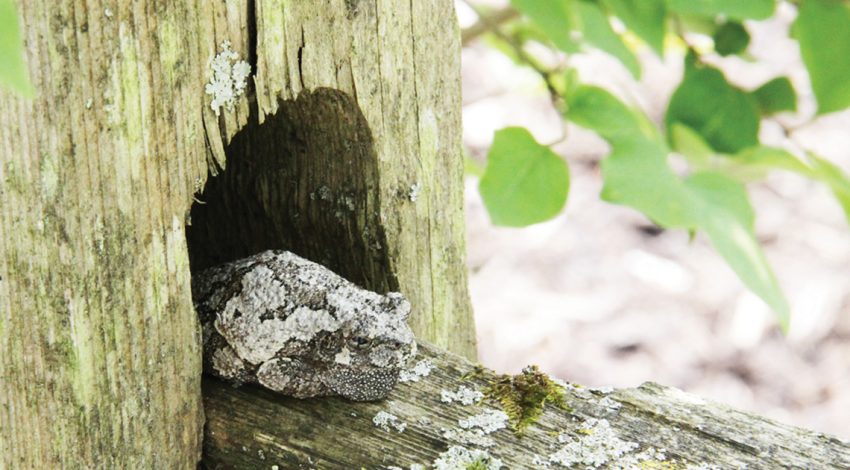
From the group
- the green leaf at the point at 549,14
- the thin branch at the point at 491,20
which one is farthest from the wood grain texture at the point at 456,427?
the thin branch at the point at 491,20

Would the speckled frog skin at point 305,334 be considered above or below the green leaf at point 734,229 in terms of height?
below

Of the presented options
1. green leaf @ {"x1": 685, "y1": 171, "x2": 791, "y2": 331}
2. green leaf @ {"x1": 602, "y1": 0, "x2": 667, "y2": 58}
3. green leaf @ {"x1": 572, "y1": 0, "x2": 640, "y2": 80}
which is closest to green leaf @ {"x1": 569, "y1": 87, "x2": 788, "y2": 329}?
green leaf @ {"x1": 685, "y1": 171, "x2": 791, "y2": 331}

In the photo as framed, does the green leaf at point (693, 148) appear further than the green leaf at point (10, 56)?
Yes

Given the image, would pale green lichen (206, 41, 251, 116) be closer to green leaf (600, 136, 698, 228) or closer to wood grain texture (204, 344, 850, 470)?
wood grain texture (204, 344, 850, 470)

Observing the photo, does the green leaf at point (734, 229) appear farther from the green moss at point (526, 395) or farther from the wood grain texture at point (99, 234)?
the wood grain texture at point (99, 234)

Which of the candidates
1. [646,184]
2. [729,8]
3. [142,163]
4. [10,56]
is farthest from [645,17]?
[10,56]

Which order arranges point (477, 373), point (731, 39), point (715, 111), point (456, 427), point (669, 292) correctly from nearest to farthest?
point (456, 427)
point (477, 373)
point (715, 111)
point (731, 39)
point (669, 292)

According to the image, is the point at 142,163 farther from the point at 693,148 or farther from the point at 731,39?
the point at 731,39
